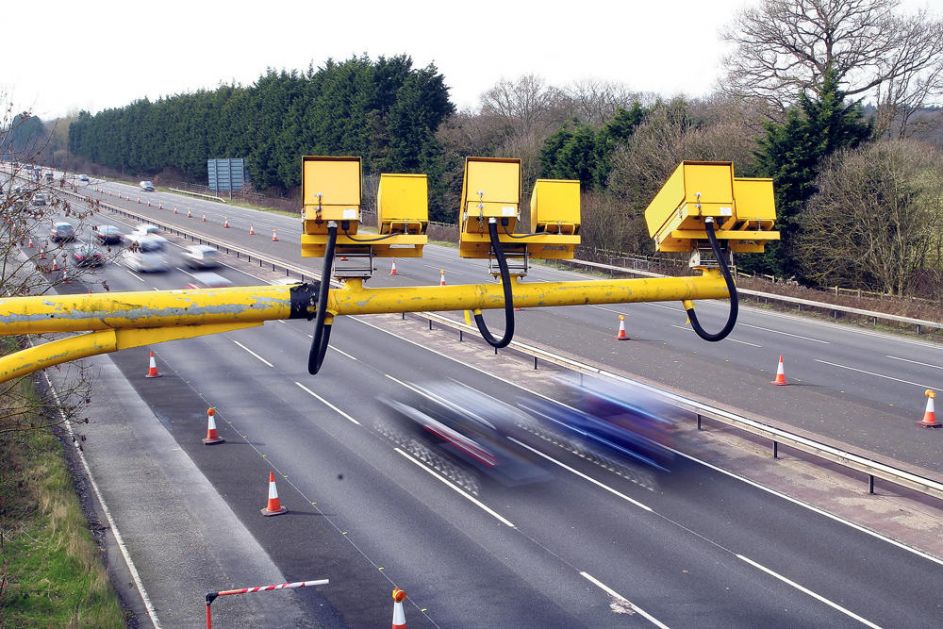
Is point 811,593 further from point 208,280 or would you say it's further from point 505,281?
point 208,280

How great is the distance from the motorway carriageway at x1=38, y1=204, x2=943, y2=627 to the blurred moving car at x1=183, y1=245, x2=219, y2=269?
27.6 meters

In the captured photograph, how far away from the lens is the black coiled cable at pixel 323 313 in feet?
17.1

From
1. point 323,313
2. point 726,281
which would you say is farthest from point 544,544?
point 323,313

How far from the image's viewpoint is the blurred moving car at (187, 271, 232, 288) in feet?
135

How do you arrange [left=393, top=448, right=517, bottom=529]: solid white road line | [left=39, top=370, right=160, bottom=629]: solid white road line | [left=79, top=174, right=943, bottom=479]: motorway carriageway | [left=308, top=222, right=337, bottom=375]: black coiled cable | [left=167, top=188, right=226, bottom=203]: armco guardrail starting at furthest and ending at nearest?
[left=167, top=188, right=226, bottom=203]: armco guardrail < [left=79, top=174, right=943, bottom=479]: motorway carriageway < [left=393, top=448, right=517, bottom=529]: solid white road line < [left=39, top=370, right=160, bottom=629]: solid white road line < [left=308, top=222, right=337, bottom=375]: black coiled cable

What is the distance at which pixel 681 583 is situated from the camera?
38.6 ft

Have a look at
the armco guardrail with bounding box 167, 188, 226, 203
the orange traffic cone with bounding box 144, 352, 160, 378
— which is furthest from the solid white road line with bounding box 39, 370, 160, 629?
the armco guardrail with bounding box 167, 188, 226, 203

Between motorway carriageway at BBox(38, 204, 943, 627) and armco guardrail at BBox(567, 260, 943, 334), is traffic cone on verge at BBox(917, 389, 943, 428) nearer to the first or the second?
motorway carriageway at BBox(38, 204, 943, 627)

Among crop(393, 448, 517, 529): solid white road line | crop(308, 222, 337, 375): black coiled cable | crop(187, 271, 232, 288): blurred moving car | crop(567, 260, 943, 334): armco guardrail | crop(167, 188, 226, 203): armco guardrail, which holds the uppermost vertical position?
crop(167, 188, 226, 203): armco guardrail

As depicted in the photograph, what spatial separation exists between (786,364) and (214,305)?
73.3 ft

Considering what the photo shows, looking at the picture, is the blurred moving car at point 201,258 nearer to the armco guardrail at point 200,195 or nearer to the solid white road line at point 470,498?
the solid white road line at point 470,498

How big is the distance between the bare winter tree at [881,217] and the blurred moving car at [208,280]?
87.9 feet

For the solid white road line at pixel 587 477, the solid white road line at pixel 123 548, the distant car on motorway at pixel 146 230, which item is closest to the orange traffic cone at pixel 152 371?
the solid white road line at pixel 123 548

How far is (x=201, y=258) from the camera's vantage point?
47094 mm
